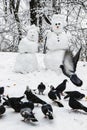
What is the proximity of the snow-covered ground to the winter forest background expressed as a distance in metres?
4.29

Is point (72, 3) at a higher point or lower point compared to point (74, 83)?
higher

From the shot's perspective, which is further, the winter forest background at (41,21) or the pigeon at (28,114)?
the winter forest background at (41,21)

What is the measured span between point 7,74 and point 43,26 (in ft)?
21.6

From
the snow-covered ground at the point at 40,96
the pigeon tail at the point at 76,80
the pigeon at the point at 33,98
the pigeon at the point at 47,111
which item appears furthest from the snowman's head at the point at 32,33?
the pigeon at the point at 47,111

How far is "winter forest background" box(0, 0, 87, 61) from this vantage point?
13258 mm

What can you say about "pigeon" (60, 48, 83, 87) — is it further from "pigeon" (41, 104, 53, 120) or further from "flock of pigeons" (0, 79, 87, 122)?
"pigeon" (41, 104, 53, 120)

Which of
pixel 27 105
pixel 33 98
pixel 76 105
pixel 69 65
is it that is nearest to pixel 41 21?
pixel 69 65

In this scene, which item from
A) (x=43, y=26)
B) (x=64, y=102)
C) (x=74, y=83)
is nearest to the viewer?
(x=64, y=102)

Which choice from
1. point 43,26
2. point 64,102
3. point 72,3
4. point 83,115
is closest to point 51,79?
point 64,102

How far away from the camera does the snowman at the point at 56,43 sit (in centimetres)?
780

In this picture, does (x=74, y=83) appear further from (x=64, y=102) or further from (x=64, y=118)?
(x=64, y=118)

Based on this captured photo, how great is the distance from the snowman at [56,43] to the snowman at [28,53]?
28 centimetres

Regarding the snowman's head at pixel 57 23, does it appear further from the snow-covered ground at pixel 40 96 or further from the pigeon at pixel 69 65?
the snow-covered ground at pixel 40 96

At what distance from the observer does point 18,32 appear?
14242mm
